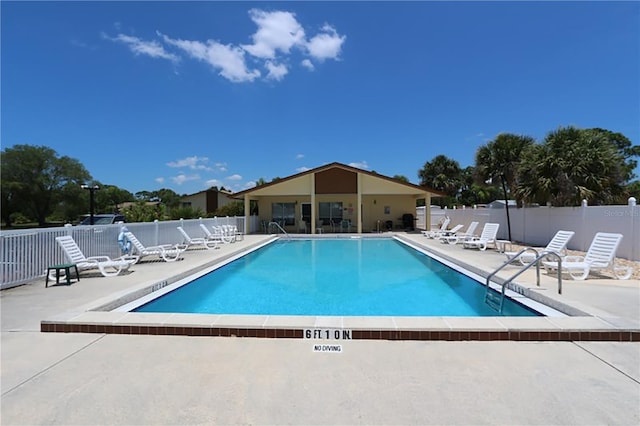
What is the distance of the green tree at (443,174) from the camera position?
125ft

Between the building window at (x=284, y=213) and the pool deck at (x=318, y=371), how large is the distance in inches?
777

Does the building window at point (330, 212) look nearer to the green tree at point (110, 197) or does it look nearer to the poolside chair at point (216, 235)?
the poolside chair at point (216, 235)

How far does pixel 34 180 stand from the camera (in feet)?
127

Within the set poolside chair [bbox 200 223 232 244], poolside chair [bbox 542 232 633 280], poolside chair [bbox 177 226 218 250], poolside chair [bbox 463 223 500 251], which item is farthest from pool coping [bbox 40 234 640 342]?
poolside chair [bbox 200 223 232 244]

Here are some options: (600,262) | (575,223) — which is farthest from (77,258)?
(575,223)

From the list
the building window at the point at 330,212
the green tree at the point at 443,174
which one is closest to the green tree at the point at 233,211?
the building window at the point at 330,212

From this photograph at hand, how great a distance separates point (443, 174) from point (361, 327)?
123 feet

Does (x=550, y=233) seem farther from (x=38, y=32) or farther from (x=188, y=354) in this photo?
(x=38, y=32)

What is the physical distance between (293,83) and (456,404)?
19.9 m

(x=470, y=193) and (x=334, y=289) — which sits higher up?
(x=470, y=193)

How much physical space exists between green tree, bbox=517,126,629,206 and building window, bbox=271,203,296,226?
15662 mm

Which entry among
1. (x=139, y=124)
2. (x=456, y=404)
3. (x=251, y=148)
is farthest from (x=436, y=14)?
(x=139, y=124)

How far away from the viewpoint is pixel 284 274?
392 inches

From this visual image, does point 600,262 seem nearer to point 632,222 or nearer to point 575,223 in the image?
point 632,222
